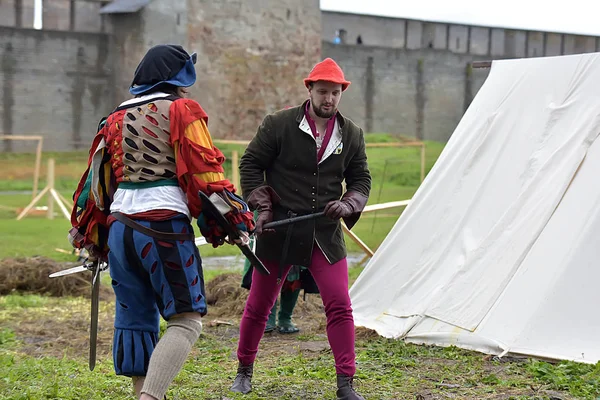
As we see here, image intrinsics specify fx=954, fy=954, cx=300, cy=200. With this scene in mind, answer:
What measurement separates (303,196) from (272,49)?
2228 cm

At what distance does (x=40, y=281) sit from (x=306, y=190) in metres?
4.61

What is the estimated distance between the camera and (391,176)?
20.5 metres

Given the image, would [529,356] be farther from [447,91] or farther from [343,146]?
[447,91]

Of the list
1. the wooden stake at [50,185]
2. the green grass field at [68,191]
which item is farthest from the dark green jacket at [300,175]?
the wooden stake at [50,185]

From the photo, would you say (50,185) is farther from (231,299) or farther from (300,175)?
(300,175)

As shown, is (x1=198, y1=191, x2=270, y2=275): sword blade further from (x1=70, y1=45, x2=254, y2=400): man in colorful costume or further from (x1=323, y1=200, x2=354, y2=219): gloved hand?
(x1=323, y1=200, x2=354, y2=219): gloved hand

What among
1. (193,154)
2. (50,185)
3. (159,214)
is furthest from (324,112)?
(50,185)

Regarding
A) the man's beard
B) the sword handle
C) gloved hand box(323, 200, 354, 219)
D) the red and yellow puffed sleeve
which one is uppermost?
the man's beard

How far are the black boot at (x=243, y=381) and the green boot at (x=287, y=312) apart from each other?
6.31 ft

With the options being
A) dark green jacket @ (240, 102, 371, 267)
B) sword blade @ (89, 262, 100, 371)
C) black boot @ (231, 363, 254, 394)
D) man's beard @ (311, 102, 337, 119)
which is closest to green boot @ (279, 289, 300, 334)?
black boot @ (231, 363, 254, 394)

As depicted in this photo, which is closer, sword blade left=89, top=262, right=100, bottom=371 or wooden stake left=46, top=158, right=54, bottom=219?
sword blade left=89, top=262, right=100, bottom=371

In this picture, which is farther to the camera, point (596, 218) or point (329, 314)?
point (596, 218)

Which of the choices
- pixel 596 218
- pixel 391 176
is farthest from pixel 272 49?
pixel 596 218

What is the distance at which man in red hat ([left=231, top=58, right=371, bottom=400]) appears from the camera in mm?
4766
